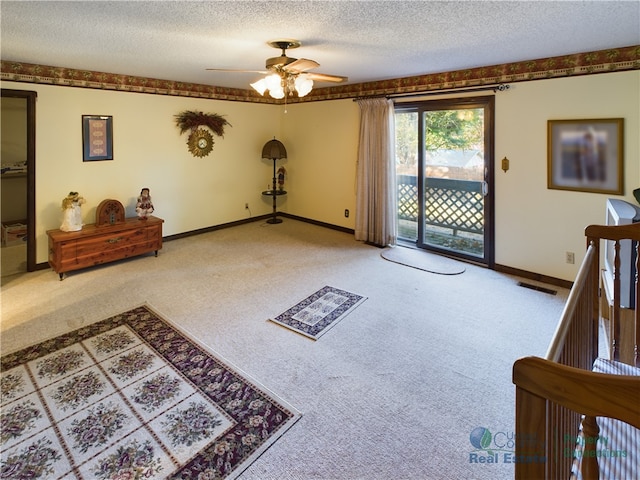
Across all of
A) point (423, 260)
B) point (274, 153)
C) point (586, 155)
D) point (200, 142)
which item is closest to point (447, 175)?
point (423, 260)

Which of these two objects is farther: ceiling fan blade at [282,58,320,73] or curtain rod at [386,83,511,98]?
curtain rod at [386,83,511,98]

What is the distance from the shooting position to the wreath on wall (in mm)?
5664

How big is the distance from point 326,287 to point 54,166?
361 centimetres

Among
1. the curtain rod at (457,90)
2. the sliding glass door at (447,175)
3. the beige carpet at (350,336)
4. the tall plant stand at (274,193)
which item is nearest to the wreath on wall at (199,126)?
the tall plant stand at (274,193)

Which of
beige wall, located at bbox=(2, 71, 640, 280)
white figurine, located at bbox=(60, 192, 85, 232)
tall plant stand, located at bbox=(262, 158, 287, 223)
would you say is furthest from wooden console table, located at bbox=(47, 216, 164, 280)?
tall plant stand, located at bbox=(262, 158, 287, 223)

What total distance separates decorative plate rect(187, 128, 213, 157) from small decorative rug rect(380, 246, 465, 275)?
3322 millimetres

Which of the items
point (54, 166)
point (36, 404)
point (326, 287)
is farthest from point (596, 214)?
point (54, 166)

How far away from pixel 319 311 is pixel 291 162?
4167 millimetres

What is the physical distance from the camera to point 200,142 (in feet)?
19.5

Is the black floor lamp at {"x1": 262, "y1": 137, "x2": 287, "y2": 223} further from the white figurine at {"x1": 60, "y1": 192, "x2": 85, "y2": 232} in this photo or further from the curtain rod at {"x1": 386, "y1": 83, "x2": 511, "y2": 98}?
the white figurine at {"x1": 60, "y1": 192, "x2": 85, "y2": 232}

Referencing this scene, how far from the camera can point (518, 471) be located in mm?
883

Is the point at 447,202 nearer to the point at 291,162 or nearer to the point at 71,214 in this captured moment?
the point at 291,162

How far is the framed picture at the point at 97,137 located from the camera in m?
4.68

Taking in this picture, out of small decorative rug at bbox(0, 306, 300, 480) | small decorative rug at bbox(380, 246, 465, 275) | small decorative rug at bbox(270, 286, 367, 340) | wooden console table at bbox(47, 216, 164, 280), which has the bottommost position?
small decorative rug at bbox(0, 306, 300, 480)
